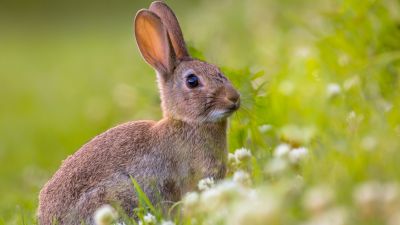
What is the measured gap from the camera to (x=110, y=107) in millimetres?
12367

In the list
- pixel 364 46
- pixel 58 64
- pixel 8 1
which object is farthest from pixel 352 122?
pixel 8 1

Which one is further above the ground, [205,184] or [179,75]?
[179,75]

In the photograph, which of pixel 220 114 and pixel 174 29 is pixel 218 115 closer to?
pixel 220 114

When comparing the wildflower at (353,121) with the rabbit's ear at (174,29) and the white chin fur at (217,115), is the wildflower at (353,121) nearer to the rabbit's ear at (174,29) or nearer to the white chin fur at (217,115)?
the white chin fur at (217,115)

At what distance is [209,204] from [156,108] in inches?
185

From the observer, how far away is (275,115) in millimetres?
6535

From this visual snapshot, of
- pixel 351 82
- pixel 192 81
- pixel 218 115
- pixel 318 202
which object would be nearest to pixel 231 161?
pixel 218 115

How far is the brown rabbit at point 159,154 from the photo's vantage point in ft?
17.5

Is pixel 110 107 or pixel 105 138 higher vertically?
pixel 110 107

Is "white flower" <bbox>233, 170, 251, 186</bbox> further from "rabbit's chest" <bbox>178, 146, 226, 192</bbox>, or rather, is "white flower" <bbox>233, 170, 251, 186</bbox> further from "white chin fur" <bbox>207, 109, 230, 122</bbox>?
"white chin fur" <bbox>207, 109, 230, 122</bbox>

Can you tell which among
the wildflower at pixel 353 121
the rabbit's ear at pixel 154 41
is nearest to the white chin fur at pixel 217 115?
the rabbit's ear at pixel 154 41

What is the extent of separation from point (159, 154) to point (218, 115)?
1.56 feet

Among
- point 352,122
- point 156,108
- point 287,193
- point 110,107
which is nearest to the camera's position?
point 287,193

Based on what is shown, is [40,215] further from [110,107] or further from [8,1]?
[8,1]
